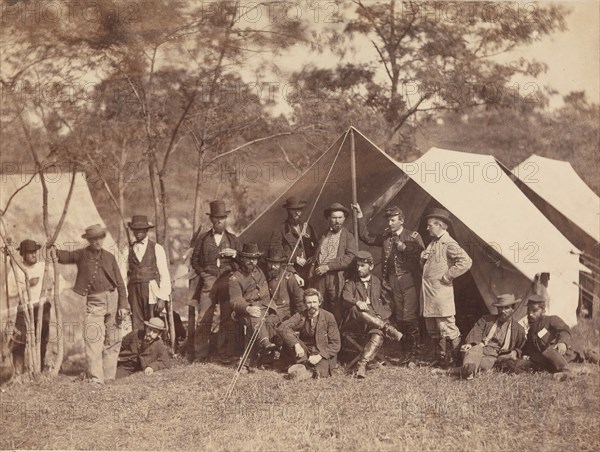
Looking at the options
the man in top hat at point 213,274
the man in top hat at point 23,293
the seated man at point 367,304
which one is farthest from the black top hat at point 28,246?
the seated man at point 367,304

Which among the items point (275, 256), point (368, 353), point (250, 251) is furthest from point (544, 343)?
point (250, 251)

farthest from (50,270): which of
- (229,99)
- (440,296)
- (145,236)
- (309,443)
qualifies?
(440,296)

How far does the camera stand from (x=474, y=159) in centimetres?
555

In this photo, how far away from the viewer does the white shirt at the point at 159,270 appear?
5.65 meters

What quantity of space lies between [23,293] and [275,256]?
2243mm

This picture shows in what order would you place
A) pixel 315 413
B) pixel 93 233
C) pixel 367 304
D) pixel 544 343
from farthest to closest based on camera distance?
1. pixel 93 233
2. pixel 367 304
3. pixel 544 343
4. pixel 315 413

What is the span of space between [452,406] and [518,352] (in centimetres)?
78

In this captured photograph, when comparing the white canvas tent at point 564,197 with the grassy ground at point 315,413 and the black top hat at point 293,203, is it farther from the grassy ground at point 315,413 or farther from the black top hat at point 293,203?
the black top hat at point 293,203

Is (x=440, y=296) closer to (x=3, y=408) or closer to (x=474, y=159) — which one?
(x=474, y=159)

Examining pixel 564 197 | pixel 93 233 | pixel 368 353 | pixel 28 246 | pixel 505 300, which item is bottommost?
pixel 368 353

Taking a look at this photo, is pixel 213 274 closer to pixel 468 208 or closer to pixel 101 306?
pixel 101 306

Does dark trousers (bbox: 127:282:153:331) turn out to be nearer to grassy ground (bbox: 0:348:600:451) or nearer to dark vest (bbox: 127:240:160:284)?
dark vest (bbox: 127:240:160:284)

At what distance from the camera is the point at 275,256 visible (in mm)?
5707

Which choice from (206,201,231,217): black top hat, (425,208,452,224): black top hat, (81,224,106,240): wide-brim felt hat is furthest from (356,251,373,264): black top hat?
(81,224,106,240): wide-brim felt hat
